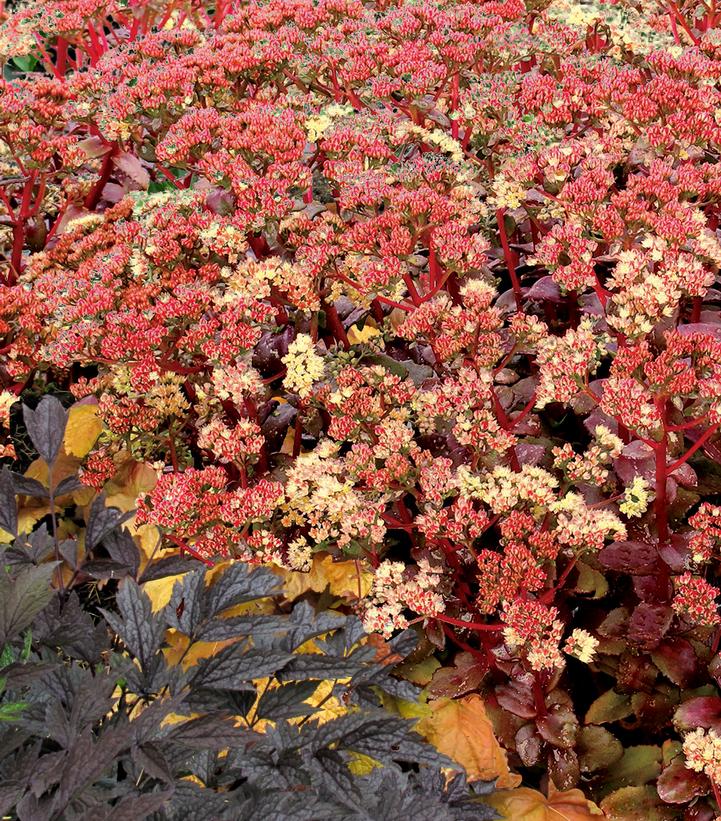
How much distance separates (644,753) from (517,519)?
23.5 inches

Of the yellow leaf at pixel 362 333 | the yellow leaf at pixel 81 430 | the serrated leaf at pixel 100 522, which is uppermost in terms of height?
the yellow leaf at pixel 362 333

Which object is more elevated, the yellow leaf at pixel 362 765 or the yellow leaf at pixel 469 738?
the yellow leaf at pixel 469 738

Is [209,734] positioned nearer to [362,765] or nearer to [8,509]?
[8,509]

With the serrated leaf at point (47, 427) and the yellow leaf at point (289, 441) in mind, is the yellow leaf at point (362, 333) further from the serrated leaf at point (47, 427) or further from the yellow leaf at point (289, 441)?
the serrated leaf at point (47, 427)

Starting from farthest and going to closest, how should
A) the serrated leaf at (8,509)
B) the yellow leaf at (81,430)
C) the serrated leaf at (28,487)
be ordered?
the yellow leaf at (81,430), the serrated leaf at (28,487), the serrated leaf at (8,509)

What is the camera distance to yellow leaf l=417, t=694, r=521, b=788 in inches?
69.0

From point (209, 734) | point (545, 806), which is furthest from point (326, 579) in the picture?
point (209, 734)

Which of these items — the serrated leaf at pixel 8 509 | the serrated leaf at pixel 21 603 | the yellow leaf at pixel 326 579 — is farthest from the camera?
the yellow leaf at pixel 326 579

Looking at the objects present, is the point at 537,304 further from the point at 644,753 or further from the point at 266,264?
the point at 644,753

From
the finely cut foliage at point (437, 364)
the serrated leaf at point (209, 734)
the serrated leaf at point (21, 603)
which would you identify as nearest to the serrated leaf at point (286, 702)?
the finely cut foliage at point (437, 364)

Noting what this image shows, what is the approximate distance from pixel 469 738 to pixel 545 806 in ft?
0.61

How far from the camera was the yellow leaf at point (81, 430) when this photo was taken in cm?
232

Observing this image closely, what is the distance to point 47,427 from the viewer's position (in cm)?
177

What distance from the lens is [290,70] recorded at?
8.11 feet
